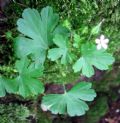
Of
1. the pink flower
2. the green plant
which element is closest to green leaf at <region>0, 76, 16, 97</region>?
the green plant

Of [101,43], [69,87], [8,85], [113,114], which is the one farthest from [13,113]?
[113,114]

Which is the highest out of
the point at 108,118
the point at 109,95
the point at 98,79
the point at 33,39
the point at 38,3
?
the point at 38,3

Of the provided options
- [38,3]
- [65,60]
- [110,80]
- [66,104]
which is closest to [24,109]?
[66,104]

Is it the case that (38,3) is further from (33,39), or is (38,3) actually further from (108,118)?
(108,118)

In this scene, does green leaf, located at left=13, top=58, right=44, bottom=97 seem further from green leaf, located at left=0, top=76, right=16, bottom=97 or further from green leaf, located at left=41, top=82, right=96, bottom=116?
green leaf, located at left=41, top=82, right=96, bottom=116

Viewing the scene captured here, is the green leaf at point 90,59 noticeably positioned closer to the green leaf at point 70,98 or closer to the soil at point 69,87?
the green leaf at point 70,98

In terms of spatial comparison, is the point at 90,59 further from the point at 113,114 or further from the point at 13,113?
the point at 113,114

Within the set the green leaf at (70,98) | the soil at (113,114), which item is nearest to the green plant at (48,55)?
the green leaf at (70,98)
